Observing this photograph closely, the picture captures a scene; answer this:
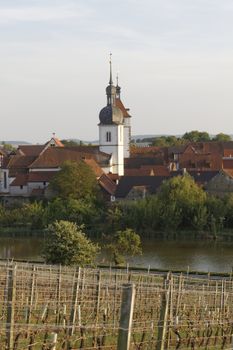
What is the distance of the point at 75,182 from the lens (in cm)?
5031

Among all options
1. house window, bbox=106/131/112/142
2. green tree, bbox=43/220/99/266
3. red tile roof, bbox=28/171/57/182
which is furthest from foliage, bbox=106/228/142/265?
house window, bbox=106/131/112/142

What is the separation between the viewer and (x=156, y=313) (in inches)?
605

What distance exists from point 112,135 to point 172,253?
24.2 m

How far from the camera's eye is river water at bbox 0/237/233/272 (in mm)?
32625

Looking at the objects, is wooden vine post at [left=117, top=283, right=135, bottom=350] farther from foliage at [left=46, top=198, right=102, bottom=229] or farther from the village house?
the village house

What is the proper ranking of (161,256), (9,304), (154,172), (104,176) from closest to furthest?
(9,304) → (161,256) → (104,176) → (154,172)

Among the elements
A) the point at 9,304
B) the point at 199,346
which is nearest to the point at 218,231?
the point at 199,346

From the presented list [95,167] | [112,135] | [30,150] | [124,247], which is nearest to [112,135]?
[112,135]

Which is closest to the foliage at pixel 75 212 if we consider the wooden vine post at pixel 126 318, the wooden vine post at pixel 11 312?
the wooden vine post at pixel 11 312

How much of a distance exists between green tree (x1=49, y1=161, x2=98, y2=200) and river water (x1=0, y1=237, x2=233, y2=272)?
6.45 meters

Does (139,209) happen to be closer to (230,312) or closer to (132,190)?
(132,190)

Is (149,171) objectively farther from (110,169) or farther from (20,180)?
(20,180)

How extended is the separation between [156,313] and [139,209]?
98.3ft

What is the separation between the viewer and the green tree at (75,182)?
5019 cm
